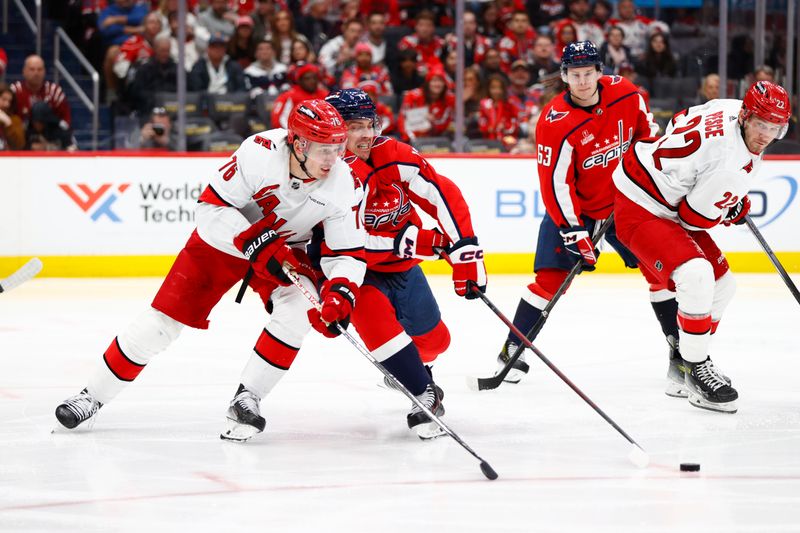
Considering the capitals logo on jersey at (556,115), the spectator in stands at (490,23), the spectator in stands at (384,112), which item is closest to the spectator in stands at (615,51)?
the spectator in stands at (490,23)

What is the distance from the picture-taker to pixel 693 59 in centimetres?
895

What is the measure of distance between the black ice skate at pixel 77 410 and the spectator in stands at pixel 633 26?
6482 mm

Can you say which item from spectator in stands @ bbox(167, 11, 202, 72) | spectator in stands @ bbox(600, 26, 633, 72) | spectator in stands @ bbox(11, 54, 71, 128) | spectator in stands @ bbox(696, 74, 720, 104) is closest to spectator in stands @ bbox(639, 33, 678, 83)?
spectator in stands @ bbox(600, 26, 633, 72)

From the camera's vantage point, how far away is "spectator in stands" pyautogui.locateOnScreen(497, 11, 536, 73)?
363 inches

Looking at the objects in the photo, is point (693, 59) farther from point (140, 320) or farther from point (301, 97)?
point (140, 320)

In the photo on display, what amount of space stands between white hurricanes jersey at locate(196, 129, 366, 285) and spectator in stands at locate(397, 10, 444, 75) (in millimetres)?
5455

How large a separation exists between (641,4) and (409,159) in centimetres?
662

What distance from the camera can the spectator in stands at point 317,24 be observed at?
918 cm

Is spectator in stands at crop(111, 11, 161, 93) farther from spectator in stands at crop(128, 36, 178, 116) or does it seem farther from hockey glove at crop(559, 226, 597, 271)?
hockey glove at crop(559, 226, 597, 271)

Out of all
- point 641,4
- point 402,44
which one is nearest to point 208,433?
point 402,44

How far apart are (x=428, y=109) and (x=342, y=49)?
2.92 feet

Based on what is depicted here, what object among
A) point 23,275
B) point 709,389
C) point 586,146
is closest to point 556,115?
point 586,146

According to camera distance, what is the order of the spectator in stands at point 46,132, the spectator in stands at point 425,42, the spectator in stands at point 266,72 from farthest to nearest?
the spectator in stands at point 425,42 < the spectator in stands at point 266,72 < the spectator in stands at point 46,132

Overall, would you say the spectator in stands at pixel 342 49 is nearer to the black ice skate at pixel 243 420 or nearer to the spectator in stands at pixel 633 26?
the spectator in stands at pixel 633 26
